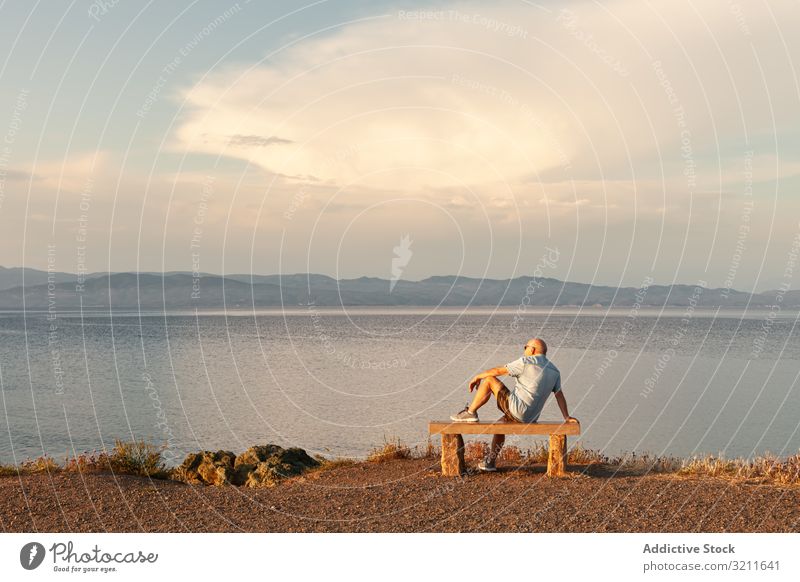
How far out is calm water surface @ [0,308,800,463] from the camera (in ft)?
71.4

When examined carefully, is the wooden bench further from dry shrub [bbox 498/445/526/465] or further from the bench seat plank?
dry shrub [bbox 498/445/526/465]

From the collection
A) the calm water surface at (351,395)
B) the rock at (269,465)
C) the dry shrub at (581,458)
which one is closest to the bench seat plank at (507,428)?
the dry shrub at (581,458)

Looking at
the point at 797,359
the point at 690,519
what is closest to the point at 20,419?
the point at 690,519

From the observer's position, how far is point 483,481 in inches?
423

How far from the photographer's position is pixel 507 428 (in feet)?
36.2

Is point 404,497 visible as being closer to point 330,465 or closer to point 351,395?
point 330,465

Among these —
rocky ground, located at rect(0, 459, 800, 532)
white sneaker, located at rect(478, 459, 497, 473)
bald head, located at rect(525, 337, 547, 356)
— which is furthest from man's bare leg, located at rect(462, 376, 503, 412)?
rocky ground, located at rect(0, 459, 800, 532)

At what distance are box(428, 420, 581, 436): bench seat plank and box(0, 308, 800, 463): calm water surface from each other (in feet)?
23.7

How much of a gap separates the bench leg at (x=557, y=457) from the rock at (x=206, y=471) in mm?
4683

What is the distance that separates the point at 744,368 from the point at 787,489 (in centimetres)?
3810

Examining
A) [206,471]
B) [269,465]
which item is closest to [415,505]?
[269,465]

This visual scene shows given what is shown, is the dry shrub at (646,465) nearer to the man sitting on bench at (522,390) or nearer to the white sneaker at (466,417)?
the man sitting on bench at (522,390)

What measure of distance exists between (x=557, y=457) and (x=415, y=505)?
247 centimetres

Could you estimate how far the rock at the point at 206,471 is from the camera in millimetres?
12191
